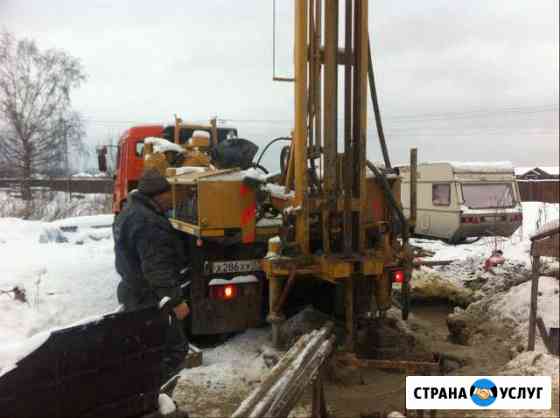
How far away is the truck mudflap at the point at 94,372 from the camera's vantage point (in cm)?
222

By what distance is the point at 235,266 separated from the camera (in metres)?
4.64

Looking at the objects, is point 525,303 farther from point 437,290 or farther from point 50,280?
point 50,280

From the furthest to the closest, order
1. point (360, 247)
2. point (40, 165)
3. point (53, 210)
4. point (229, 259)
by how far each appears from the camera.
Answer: point (40, 165), point (53, 210), point (229, 259), point (360, 247)

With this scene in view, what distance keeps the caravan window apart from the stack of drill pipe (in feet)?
34.4

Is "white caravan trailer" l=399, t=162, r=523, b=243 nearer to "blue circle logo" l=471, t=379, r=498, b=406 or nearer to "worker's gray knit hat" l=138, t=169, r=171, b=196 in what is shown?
"worker's gray knit hat" l=138, t=169, r=171, b=196

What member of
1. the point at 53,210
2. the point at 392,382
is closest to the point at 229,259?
the point at 392,382

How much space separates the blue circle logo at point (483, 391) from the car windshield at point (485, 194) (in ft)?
34.3

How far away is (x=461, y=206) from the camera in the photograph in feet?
40.9

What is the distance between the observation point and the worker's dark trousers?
337 cm

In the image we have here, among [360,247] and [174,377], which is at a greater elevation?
[360,247]

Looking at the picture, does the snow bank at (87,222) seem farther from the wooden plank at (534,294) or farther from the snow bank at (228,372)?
the wooden plank at (534,294)

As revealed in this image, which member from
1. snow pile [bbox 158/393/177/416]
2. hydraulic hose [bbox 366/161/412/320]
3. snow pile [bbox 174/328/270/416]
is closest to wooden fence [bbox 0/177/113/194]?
snow pile [bbox 174/328/270/416]

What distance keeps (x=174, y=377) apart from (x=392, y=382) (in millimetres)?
1712

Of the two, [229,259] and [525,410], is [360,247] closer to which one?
[229,259]
